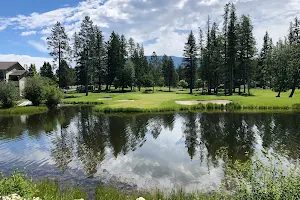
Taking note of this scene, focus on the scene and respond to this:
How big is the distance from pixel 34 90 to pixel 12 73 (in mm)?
30321

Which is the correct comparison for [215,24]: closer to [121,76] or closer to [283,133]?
[121,76]

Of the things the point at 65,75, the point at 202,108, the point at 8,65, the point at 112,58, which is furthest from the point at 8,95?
the point at 112,58

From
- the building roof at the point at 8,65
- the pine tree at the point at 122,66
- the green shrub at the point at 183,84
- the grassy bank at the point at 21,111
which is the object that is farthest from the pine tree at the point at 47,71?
the grassy bank at the point at 21,111

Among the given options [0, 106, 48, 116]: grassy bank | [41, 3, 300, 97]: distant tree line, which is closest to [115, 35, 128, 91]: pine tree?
[41, 3, 300, 97]: distant tree line

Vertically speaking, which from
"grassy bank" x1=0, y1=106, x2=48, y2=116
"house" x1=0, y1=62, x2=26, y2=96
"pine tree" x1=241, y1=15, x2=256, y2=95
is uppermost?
"pine tree" x1=241, y1=15, x2=256, y2=95

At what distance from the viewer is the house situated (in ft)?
210

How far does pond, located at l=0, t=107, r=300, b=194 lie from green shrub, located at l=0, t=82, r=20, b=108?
10051 mm

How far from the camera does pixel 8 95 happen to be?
3934cm

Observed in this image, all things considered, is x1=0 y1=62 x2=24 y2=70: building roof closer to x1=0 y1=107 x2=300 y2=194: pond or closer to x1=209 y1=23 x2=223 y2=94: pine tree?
x1=0 y1=107 x2=300 y2=194: pond

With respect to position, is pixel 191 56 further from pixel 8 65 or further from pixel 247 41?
pixel 8 65

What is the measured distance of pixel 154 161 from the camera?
51.0 ft

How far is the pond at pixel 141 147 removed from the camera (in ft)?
42.5

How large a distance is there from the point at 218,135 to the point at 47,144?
566 inches

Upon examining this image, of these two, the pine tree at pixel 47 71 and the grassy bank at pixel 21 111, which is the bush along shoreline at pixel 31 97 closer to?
the grassy bank at pixel 21 111
